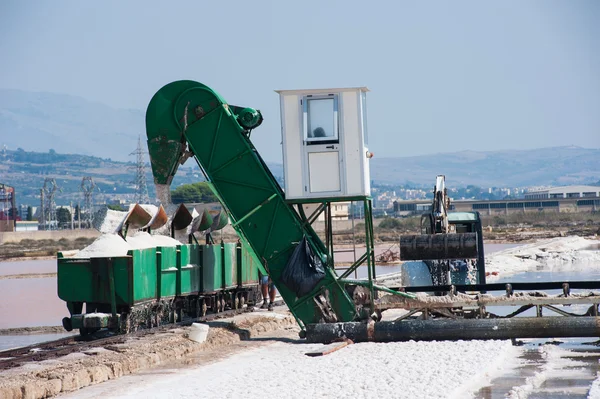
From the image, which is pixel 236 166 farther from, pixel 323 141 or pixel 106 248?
pixel 106 248

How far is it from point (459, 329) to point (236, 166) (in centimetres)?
520

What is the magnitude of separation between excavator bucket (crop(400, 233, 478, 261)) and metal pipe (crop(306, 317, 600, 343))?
18.3 feet

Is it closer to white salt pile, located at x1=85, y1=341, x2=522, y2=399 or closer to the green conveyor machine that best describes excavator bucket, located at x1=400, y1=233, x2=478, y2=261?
the green conveyor machine

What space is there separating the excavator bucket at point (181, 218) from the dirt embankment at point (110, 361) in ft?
19.2

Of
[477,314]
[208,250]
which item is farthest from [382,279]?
[477,314]

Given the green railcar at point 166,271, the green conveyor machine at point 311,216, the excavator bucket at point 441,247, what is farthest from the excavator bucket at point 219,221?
the green conveyor machine at point 311,216

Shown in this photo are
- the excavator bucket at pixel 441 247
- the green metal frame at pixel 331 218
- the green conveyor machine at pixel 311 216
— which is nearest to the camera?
the green conveyor machine at pixel 311 216

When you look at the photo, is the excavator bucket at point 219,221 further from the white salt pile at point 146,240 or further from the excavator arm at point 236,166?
the excavator arm at point 236,166

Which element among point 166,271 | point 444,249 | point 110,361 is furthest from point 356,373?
point 444,249

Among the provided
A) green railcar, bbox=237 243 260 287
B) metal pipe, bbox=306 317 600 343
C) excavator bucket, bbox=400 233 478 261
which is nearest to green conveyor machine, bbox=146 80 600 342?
metal pipe, bbox=306 317 600 343

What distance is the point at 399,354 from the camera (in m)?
16.1

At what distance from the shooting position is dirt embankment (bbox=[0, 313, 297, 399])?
13149mm

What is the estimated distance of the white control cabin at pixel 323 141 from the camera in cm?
1869

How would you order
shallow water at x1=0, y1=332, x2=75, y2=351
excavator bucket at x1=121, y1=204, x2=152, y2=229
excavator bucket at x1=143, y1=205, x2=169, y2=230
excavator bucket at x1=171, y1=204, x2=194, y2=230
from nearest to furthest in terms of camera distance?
shallow water at x1=0, y1=332, x2=75, y2=351 < excavator bucket at x1=121, y1=204, x2=152, y2=229 < excavator bucket at x1=143, y1=205, x2=169, y2=230 < excavator bucket at x1=171, y1=204, x2=194, y2=230
